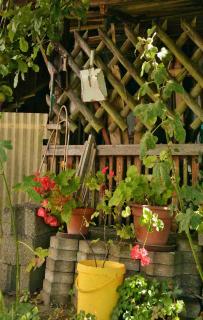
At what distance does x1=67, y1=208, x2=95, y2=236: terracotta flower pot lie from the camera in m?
5.27

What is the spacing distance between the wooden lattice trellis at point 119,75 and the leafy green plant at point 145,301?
1.81 m

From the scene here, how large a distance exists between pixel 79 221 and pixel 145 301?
4.16 ft

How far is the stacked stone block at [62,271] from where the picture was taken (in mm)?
5164

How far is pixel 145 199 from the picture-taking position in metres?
4.82

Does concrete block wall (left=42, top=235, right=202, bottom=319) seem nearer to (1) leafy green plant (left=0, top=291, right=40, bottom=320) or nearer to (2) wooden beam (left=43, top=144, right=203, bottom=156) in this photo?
(2) wooden beam (left=43, top=144, right=203, bottom=156)

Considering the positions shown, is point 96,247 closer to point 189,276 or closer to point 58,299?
point 58,299

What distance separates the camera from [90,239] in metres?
5.30

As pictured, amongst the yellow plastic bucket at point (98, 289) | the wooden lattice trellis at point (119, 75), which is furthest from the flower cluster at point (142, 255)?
the wooden lattice trellis at point (119, 75)

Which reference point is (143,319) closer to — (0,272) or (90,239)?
(90,239)

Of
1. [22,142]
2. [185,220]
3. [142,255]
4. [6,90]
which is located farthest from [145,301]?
[22,142]

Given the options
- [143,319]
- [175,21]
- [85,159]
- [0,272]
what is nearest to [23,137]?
[85,159]

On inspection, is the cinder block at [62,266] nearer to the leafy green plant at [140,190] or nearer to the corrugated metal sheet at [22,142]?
the leafy green plant at [140,190]

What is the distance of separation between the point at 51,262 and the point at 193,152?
1936 millimetres

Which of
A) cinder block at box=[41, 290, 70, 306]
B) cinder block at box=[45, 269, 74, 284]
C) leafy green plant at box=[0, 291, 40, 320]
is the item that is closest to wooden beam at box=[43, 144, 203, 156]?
cinder block at box=[45, 269, 74, 284]
